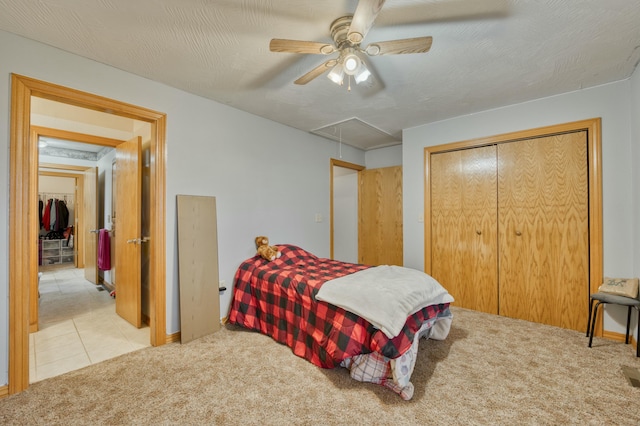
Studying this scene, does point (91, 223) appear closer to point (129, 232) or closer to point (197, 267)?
point (129, 232)

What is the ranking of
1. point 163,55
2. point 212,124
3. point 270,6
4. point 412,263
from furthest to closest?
point 412,263 < point 212,124 < point 163,55 < point 270,6

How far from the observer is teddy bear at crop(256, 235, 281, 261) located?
2906 mm

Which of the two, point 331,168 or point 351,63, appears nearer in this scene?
point 351,63

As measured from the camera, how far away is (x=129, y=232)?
9.43 feet

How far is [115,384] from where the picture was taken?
183 centimetres

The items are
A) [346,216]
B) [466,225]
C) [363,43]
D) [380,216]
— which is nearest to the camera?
[363,43]

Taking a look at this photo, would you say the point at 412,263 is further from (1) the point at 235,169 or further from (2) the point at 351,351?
(1) the point at 235,169

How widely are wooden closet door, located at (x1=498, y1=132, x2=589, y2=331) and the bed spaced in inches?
46.1

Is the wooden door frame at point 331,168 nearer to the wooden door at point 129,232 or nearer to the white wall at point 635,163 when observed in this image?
the wooden door at point 129,232

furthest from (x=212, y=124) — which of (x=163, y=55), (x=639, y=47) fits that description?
(x=639, y=47)

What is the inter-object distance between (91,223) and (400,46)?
223 inches

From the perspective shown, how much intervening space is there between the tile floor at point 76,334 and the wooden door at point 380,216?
11.0ft

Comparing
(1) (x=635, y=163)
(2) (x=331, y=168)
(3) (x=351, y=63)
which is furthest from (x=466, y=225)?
(3) (x=351, y=63)

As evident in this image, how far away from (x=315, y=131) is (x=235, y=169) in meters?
1.39
